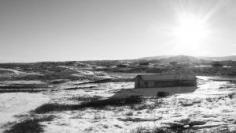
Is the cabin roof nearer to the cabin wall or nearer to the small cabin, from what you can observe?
the small cabin

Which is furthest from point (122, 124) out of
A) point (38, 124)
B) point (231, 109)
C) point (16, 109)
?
point (16, 109)

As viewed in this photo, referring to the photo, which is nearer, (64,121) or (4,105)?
(64,121)

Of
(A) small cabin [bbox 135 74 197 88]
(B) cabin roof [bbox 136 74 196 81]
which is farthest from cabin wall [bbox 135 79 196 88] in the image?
(B) cabin roof [bbox 136 74 196 81]

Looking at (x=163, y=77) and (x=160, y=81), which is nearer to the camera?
(x=160, y=81)

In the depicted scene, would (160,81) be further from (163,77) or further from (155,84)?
(155,84)

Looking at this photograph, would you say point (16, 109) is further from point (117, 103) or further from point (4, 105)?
point (117, 103)

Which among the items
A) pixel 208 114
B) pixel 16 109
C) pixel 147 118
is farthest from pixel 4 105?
pixel 208 114

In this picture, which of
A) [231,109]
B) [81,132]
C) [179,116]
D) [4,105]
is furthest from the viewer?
[4,105]

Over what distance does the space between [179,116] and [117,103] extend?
1103cm

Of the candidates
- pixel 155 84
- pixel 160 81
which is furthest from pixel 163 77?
pixel 155 84

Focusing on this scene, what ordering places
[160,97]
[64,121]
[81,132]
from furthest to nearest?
[160,97] → [64,121] → [81,132]

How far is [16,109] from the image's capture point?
94.4 ft

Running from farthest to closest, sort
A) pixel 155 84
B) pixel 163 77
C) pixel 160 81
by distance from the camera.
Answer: pixel 163 77 < pixel 155 84 < pixel 160 81

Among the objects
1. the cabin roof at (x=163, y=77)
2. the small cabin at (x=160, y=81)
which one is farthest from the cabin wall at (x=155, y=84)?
the cabin roof at (x=163, y=77)
